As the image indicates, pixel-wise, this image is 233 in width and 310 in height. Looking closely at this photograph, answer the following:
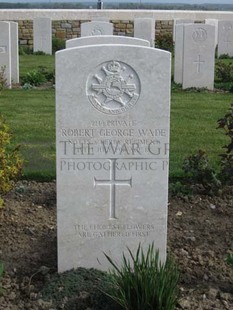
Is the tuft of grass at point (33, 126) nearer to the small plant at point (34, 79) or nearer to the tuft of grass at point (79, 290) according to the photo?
the small plant at point (34, 79)

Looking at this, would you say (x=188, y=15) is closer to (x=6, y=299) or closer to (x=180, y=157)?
(x=180, y=157)

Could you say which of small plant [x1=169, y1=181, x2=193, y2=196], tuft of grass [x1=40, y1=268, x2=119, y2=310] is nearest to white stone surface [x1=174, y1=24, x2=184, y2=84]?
small plant [x1=169, y1=181, x2=193, y2=196]

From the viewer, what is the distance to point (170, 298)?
12.4 ft

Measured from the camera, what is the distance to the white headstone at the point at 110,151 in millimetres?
4266

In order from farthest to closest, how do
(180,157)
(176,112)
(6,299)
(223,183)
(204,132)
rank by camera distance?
(176,112) < (204,132) < (180,157) < (223,183) < (6,299)

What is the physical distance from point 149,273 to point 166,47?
16.5m

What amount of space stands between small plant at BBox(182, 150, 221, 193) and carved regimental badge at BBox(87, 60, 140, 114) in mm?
1946

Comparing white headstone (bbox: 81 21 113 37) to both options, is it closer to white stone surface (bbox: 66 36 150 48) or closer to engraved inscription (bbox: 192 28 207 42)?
engraved inscription (bbox: 192 28 207 42)

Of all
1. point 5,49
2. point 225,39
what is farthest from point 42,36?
point 5,49

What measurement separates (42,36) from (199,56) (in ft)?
26.4

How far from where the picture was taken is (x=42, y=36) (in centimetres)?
2008

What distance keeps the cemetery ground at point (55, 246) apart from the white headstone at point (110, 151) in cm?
24

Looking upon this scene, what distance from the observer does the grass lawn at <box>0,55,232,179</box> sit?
7526mm

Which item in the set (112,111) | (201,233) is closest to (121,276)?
(112,111)
